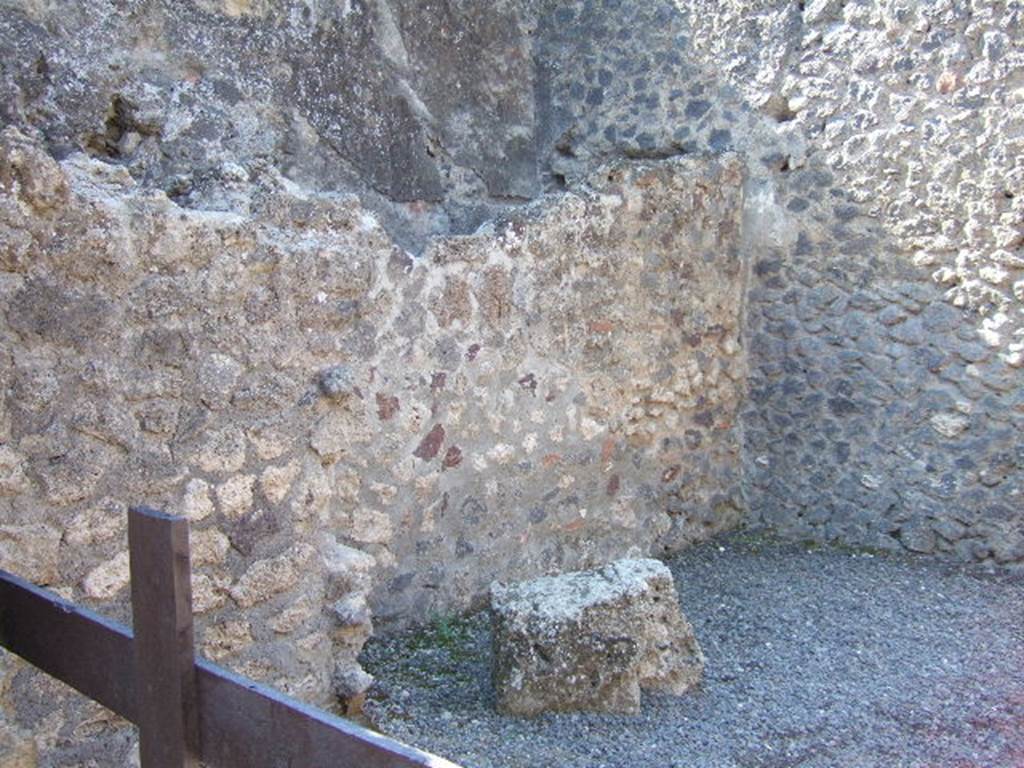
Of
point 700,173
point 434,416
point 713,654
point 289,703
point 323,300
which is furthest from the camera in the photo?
point 700,173

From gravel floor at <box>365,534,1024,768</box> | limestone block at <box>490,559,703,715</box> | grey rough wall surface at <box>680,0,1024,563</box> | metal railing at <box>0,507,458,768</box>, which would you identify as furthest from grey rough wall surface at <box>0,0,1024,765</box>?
metal railing at <box>0,507,458,768</box>

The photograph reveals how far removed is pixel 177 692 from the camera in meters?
1.52

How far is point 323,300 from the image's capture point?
3041 millimetres

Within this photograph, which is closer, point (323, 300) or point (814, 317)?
point (323, 300)

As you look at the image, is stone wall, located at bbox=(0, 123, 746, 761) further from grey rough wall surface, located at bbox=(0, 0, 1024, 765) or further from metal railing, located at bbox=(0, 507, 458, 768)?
metal railing, located at bbox=(0, 507, 458, 768)

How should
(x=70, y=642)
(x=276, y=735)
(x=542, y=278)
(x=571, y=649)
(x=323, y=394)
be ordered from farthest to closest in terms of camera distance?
1. (x=542, y=278)
2. (x=571, y=649)
3. (x=323, y=394)
4. (x=70, y=642)
5. (x=276, y=735)

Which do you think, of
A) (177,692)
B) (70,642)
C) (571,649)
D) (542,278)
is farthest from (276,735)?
(542,278)

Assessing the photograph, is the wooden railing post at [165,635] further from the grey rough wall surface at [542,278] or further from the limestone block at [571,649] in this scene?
the limestone block at [571,649]

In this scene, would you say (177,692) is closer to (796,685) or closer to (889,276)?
(796,685)

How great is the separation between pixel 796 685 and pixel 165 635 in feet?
9.24

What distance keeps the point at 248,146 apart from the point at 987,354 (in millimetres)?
3296

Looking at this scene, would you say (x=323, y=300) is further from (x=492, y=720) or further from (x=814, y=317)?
(x=814, y=317)

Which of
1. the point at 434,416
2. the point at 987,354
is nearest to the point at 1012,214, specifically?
the point at 987,354

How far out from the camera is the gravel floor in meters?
3.38
